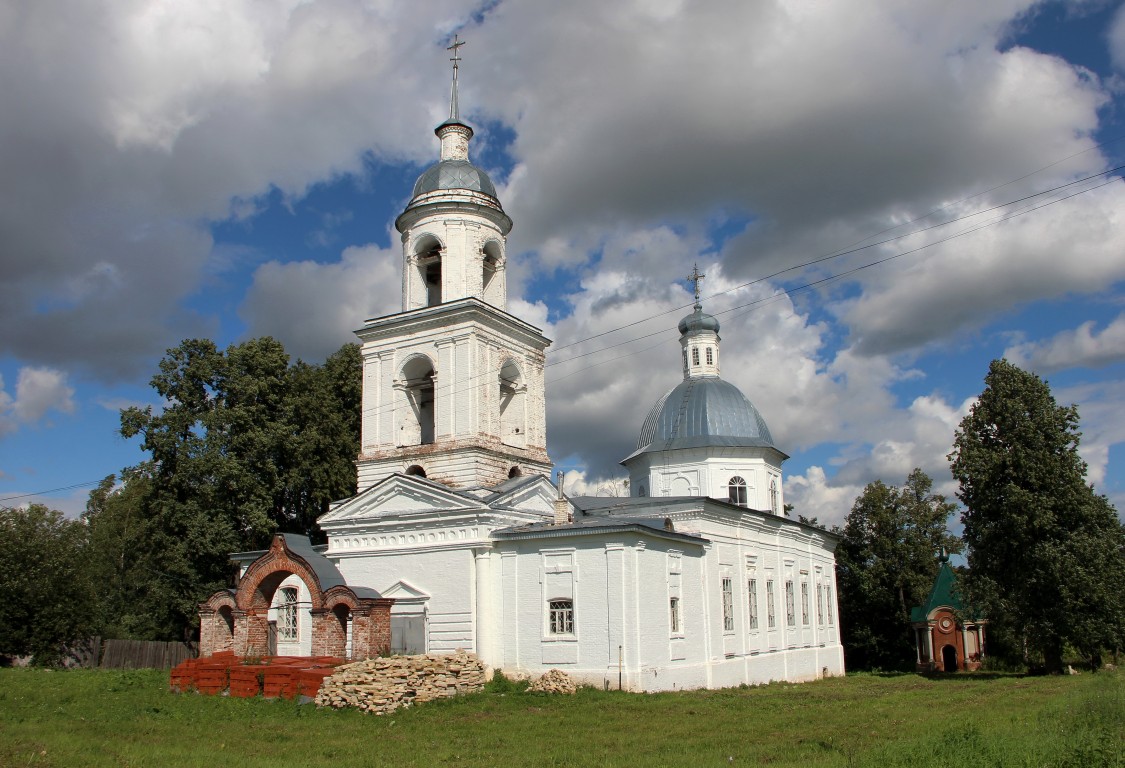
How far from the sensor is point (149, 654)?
Result: 33.0m

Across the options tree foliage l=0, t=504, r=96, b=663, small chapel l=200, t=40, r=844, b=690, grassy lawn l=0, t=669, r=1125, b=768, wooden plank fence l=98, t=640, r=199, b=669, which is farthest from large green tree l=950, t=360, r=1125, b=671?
tree foliage l=0, t=504, r=96, b=663

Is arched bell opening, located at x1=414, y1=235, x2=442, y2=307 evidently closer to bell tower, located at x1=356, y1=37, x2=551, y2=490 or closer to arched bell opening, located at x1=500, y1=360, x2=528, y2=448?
bell tower, located at x1=356, y1=37, x2=551, y2=490

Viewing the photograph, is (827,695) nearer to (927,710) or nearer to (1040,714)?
(927,710)

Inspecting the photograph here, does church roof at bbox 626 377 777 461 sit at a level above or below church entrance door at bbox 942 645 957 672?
above

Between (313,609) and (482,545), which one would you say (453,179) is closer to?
(482,545)

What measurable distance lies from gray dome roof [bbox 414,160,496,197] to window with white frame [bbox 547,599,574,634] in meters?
12.4

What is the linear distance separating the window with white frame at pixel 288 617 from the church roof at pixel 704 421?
14.2 m

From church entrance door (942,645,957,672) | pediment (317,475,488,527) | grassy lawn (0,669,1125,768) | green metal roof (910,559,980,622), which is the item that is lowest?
church entrance door (942,645,957,672)

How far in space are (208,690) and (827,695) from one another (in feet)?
47.1

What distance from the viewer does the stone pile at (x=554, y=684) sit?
2011cm

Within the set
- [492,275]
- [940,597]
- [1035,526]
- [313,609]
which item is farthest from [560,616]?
[940,597]

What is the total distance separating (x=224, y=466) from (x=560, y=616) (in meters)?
15.0

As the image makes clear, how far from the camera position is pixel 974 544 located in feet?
102

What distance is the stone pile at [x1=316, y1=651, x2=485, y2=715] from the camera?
17578mm
